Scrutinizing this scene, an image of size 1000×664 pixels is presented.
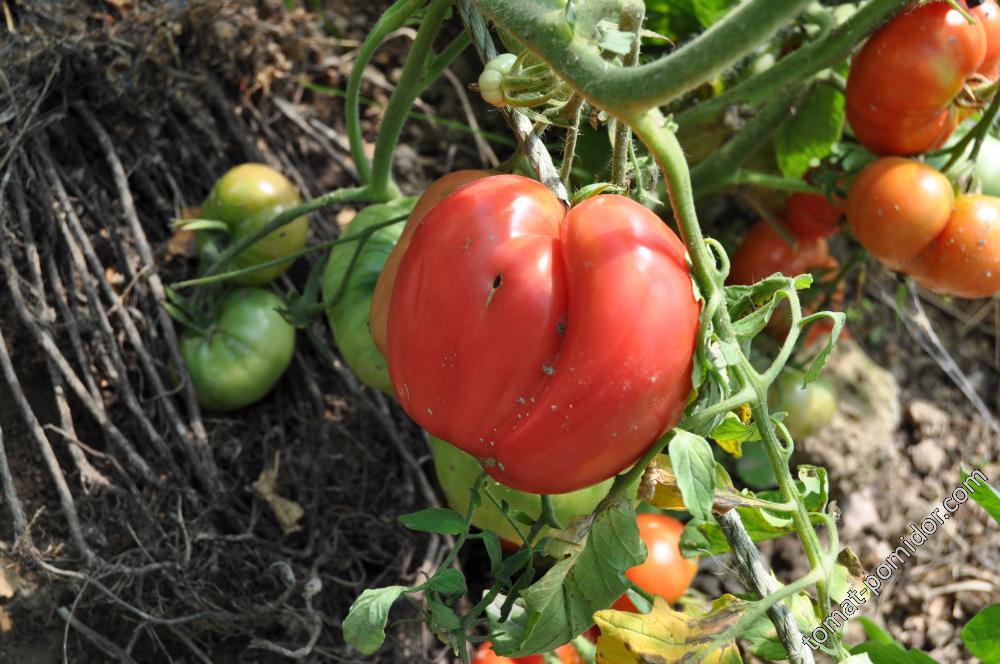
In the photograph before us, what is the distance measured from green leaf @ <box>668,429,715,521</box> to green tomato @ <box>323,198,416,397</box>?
63 centimetres

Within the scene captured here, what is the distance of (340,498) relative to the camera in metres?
1.70

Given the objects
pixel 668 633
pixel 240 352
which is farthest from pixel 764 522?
pixel 240 352

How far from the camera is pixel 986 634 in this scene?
128 centimetres

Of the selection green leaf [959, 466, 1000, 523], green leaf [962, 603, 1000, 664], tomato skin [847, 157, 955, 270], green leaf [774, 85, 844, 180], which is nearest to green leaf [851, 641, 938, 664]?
green leaf [962, 603, 1000, 664]

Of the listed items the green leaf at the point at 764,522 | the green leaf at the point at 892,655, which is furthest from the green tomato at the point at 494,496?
the green leaf at the point at 892,655

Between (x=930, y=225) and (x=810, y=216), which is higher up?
(x=930, y=225)

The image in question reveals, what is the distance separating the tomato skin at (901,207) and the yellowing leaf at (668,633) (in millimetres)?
805

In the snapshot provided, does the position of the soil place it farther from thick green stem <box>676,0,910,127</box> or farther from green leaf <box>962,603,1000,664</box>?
thick green stem <box>676,0,910,127</box>

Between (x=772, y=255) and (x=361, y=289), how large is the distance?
3.01ft

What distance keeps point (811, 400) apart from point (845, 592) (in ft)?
2.91

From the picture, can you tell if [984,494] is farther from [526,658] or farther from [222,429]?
[222,429]

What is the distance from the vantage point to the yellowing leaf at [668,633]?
1025mm

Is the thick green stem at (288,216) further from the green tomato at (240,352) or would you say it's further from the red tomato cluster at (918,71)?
the red tomato cluster at (918,71)

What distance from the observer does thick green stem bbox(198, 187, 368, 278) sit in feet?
5.22
